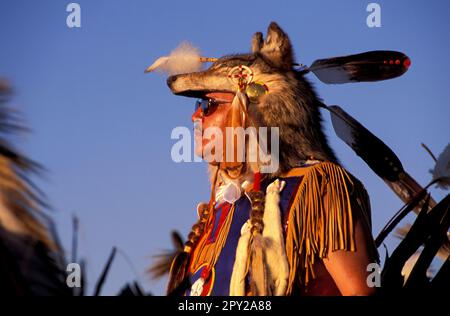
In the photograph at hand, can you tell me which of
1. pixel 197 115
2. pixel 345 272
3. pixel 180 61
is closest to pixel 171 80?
pixel 180 61

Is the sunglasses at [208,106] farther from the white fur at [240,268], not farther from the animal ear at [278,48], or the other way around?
the white fur at [240,268]

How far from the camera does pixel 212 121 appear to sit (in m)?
4.50

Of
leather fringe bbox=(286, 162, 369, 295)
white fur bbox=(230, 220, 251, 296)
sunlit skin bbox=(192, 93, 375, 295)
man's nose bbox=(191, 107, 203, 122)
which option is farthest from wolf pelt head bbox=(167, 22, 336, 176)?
sunlit skin bbox=(192, 93, 375, 295)

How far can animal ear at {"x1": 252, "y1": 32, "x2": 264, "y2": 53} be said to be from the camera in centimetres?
467

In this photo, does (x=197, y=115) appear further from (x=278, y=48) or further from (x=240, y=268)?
(x=240, y=268)

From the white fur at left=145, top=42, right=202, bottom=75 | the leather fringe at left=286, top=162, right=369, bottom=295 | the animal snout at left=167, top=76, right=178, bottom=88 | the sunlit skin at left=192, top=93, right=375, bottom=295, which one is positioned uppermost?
the white fur at left=145, top=42, right=202, bottom=75

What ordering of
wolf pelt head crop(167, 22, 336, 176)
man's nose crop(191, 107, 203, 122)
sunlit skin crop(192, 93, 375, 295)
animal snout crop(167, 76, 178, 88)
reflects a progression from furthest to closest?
1. animal snout crop(167, 76, 178, 88)
2. man's nose crop(191, 107, 203, 122)
3. wolf pelt head crop(167, 22, 336, 176)
4. sunlit skin crop(192, 93, 375, 295)

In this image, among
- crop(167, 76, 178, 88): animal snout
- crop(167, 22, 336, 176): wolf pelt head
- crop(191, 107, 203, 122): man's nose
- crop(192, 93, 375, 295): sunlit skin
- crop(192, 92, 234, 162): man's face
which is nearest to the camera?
crop(192, 93, 375, 295): sunlit skin

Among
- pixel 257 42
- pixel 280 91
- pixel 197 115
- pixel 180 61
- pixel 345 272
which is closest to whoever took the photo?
pixel 345 272

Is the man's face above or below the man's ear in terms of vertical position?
below

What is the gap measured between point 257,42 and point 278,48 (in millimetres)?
137

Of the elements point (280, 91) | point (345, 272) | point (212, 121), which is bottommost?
point (345, 272)

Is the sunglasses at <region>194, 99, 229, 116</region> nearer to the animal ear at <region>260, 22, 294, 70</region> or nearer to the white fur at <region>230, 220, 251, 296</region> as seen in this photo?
the animal ear at <region>260, 22, 294, 70</region>
